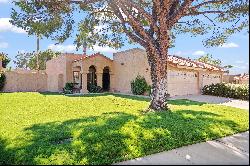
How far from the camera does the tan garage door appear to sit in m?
26.2

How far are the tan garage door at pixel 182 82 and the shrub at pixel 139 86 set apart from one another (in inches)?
88.8

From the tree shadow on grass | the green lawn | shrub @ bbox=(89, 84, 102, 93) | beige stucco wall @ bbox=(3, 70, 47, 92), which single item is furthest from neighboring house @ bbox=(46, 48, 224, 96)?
the tree shadow on grass

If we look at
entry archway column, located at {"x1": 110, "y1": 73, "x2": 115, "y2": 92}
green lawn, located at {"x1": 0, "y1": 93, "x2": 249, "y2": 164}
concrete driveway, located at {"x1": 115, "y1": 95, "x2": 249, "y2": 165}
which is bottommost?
concrete driveway, located at {"x1": 115, "y1": 95, "x2": 249, "y2": 165}

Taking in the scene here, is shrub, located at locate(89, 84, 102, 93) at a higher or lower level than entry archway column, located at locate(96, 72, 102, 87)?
lower

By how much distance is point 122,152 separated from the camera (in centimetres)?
721

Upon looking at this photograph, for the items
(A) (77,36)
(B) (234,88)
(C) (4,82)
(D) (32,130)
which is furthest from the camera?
(C) (4,82)

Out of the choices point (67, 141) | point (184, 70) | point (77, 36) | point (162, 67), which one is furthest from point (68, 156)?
point (184, 70)

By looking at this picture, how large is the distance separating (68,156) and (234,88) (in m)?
A: 20.4

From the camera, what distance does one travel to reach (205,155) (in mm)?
7148

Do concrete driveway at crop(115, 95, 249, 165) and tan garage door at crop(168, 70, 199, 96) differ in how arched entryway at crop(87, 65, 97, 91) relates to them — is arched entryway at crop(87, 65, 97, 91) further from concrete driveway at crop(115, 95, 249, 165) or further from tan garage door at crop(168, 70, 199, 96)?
concrete driveway at crop(115, 95, 249, 165)

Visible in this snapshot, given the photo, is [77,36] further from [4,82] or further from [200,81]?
[4,82]

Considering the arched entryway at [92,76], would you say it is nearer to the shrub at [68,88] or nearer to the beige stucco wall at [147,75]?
the shrub at [68,88]

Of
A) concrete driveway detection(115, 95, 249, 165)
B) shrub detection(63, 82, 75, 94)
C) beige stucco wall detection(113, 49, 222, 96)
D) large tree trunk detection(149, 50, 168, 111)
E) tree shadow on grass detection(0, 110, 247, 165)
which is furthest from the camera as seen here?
shrub detection(63, 82, 75, 94)

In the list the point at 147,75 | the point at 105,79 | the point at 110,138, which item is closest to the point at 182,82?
the point at 147,75
